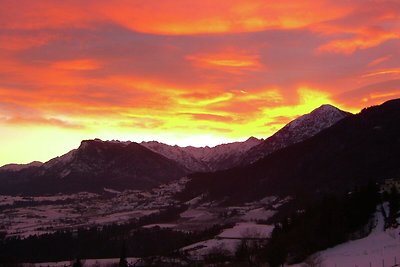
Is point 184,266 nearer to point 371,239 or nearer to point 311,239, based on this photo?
point 311,239

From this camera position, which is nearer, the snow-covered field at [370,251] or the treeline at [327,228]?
the snow-covered field at [370,251]

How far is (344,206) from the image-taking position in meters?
149

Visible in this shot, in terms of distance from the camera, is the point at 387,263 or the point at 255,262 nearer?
the point at 387,263

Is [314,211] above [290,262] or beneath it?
above

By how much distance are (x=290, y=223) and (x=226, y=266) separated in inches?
917

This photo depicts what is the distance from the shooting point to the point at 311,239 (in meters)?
138

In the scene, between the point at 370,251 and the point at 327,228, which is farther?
the point at 327,228

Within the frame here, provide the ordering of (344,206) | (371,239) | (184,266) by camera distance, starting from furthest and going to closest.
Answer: (184,266) → (344,206) → (371,239)

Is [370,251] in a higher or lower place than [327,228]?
lower

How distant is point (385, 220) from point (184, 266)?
82.5m

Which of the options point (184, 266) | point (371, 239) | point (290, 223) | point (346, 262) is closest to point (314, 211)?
point (290, 223)

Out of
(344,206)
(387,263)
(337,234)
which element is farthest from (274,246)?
(387,263)

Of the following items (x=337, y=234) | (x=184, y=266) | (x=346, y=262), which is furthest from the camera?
(x=184, y=266)

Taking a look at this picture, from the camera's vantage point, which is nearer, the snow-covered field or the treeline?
the snow-covered field
